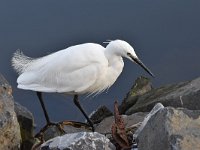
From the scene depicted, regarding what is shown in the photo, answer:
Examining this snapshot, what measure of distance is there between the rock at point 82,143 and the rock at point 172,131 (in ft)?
1.62

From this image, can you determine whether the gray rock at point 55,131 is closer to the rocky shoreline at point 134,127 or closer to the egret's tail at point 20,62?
the rocky shoreline at point 134,127

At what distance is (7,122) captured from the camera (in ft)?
21.0


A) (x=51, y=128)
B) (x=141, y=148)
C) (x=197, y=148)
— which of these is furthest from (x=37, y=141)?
(x=197, y=148)

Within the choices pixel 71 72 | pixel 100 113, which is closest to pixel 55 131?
pixel 71 72

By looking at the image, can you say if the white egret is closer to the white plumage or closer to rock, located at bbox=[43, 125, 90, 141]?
the white plumage

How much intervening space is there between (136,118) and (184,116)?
2.62 metres

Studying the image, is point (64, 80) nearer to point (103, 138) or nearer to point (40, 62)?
point (40, 62)

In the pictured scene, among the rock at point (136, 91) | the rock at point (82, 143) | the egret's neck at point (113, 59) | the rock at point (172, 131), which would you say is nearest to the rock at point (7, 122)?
the rock at point (82, 143)

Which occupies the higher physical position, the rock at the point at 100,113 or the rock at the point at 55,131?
the rock at the point at 55,131

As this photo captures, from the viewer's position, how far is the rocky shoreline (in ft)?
17.1

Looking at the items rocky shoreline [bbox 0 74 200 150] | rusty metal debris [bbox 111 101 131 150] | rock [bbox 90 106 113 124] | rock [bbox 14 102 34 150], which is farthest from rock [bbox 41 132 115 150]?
rock [bbox 90 106 113 124]

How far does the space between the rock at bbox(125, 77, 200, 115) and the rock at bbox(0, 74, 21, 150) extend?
86.1 inches

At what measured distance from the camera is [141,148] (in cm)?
552

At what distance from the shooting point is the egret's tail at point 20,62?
28.1 feet
